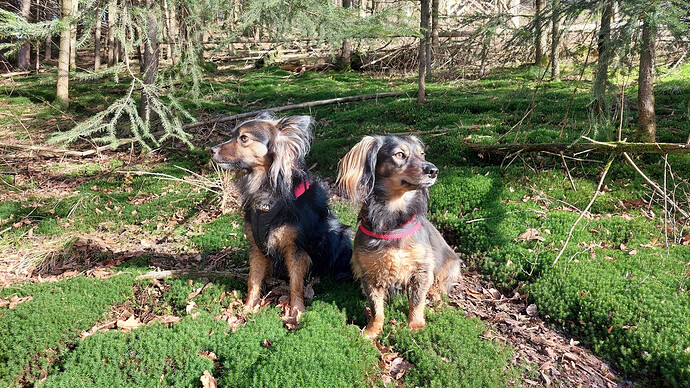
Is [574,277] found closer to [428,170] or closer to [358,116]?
[428,170]

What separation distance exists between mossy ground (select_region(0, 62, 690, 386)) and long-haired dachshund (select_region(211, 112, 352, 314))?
22.2 inches

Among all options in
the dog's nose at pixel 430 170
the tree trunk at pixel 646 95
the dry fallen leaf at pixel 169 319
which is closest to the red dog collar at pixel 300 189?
the dog's nose at pixel 430 170

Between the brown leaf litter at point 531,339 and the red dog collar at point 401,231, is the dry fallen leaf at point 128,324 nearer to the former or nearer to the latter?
the red dog collar at point 401,231

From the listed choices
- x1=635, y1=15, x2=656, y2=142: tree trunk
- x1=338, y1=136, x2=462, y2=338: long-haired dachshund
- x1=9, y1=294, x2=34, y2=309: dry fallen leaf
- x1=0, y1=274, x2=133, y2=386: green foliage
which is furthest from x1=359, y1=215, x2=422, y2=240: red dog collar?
x1=635, y1=15, x2=656, y2=142: tree trunk

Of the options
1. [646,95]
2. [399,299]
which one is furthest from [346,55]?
[399,299]

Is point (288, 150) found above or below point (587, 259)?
above

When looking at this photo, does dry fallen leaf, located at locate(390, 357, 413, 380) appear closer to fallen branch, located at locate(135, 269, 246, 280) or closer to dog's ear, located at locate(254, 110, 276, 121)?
fallen branch, located at locate(135, 269, 246, 280)

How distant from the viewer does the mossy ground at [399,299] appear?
13.8 feet

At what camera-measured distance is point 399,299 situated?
5.33 meters

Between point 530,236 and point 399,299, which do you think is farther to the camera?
point 530,236

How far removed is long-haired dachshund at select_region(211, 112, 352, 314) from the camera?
15.9 ft

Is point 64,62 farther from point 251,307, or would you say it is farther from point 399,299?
point 399,299

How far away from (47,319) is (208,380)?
2028mm

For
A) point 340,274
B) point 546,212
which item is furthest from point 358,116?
point 340,274
